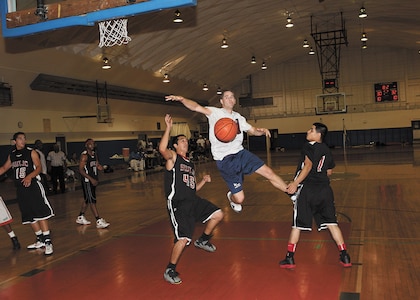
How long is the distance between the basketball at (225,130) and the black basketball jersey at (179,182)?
661 mm

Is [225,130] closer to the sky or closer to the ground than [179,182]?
closer to the sky

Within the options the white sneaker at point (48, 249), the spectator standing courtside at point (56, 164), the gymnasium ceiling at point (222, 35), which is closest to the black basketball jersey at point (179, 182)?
the white sneaker at point (48, 249)

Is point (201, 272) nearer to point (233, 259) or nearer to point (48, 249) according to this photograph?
point (233, 259)

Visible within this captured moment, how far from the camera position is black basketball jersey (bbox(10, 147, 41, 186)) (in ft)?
20.7

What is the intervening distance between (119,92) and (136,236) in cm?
1703

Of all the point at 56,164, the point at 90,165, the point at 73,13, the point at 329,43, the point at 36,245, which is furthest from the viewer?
the point at 329,43

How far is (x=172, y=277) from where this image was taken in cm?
462

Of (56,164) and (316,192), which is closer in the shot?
(316,192)

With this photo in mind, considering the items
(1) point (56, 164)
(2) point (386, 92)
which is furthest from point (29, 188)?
(2) point (386, 92)

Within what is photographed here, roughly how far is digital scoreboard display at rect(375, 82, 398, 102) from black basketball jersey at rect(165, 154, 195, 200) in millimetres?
33588

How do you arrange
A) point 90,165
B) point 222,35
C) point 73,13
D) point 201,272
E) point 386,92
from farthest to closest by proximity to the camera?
point 386,92 → point 222,35 → point 90,165 → point 73,13 → point 201,272

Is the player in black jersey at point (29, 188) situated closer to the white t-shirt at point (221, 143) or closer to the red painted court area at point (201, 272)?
the red painted court area at point (201, 272)

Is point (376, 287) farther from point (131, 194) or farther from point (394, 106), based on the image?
point (394, 106)

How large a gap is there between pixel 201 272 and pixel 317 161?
1.91 metres
